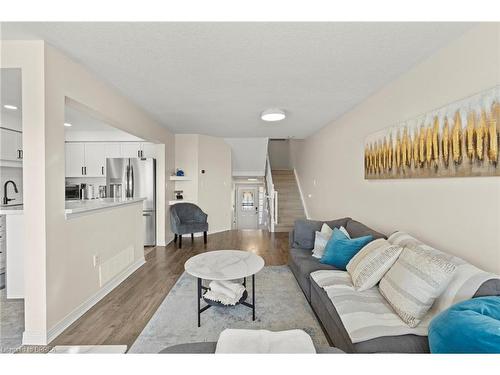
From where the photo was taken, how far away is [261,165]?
24.0ft

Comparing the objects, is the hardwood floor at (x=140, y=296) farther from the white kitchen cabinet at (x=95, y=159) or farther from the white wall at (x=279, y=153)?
the white wall at (x=279, y=153)

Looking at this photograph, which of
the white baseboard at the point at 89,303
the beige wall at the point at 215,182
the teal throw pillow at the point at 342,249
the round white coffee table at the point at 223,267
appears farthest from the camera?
the beige wall at the point at 215,182

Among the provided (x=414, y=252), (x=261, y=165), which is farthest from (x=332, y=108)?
(x=261, y=165)

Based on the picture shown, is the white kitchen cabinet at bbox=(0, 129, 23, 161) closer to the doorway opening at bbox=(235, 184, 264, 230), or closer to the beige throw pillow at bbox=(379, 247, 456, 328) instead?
the beige throw pillow at bbox=(379, 247, 456, 328)

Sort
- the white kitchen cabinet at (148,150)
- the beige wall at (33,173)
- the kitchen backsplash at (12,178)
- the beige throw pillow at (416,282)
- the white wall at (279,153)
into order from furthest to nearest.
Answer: the white wall at (279,153), the white kitchen cabinet at (148,150), the kitchen backsplash at (12,178), the beige wall at (33,173), the beige throw pillow at (416,282)

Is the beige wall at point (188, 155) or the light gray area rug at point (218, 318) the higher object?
the beige wall at point (188, 155)

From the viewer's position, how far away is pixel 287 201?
6691 mm

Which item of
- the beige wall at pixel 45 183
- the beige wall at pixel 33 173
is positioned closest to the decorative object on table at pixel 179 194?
the beige wall at pixel 45 183

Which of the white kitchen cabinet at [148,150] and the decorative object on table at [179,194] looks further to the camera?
the decorative object on table at [179,194]

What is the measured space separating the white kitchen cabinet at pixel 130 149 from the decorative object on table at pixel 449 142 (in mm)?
4808

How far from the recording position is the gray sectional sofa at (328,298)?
4.09 ft

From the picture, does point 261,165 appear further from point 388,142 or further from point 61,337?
point 61,337

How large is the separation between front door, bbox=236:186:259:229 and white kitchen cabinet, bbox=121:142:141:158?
599cm

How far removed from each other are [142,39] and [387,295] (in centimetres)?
264
